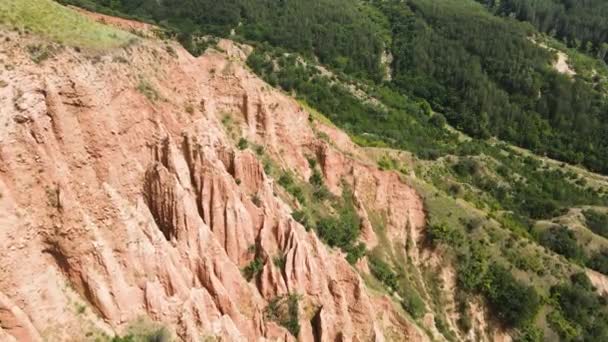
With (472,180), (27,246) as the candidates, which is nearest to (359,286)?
(27,246)

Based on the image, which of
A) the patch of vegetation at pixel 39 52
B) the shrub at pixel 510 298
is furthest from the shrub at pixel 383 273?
the patch of vegetation at pixel 39 52

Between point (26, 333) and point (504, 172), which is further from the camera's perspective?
point (504, 172)

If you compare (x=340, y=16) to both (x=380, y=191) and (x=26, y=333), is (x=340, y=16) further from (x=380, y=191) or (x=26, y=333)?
(x=26, y=333)

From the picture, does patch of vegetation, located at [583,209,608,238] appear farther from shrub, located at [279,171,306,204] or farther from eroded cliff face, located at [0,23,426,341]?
shrub, located at [279,171,306,204]

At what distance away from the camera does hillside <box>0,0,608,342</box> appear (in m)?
26.6

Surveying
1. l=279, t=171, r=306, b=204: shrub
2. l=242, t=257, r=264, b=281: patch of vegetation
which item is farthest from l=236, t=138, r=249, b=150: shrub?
l=242, t=257, r=264, b=281: patch of vegetation

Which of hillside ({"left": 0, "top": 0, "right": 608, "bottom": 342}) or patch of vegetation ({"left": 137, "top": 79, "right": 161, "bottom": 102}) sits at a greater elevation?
patch of vegetation ({"left": 137, "top": 79, "right": 161, "bottom": 102})

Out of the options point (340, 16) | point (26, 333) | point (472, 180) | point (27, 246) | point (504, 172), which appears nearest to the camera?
point (26, 333)

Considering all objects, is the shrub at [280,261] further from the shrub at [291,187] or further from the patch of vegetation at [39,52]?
the patch of vegetation at [39,52]

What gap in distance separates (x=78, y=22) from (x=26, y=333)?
69.5 feet

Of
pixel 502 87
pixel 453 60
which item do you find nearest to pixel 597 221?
pixel 502 87

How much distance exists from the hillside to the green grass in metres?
0.15

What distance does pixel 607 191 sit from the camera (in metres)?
110

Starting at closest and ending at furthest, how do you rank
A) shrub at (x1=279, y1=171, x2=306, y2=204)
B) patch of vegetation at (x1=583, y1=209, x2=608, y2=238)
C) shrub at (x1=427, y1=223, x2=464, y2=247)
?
shrub at (x1=279, y1=171, x2=306, y2=204) < shrub at (x1=427, y1=223, x2=464, y2=247) < patch of vegetation at (x1=583, y1=209, x2=608, y2=238)
